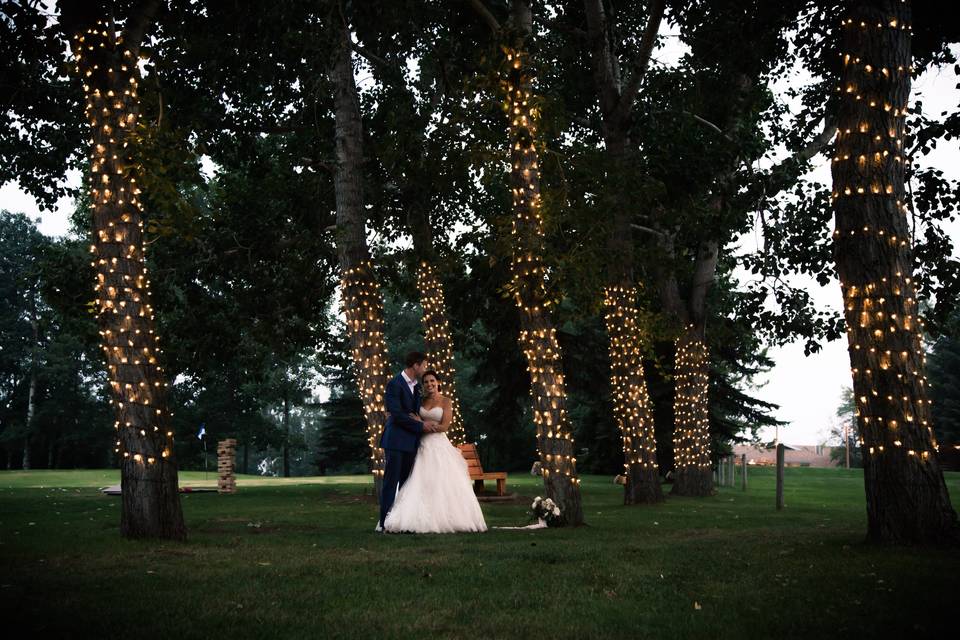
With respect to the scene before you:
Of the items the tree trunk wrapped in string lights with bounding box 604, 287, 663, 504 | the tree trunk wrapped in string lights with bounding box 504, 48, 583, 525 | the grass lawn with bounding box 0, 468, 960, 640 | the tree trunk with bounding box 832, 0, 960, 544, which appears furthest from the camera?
the tree trunk wrapped in string lights with bounding box 604, 287, 663, 504

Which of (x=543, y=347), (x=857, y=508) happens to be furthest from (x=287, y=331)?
(x=857, y=508)

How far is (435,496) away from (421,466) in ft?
1.53

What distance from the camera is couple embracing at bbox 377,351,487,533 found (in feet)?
38.4

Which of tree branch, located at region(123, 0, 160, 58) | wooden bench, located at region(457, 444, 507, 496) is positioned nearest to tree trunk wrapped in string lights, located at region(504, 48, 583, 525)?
tree branch, located at region(123, 0, 160, 58)

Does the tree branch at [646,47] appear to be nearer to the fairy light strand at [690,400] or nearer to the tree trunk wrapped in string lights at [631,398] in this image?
the tree trunk wrapped in string lights at [631,398]

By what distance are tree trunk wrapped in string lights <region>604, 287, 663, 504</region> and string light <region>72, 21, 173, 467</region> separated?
34.6 ft

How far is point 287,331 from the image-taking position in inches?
974

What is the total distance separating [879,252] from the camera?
29.6ft

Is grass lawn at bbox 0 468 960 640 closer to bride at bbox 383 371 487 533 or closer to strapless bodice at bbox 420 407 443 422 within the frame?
bride at bbox 383 371 487 533

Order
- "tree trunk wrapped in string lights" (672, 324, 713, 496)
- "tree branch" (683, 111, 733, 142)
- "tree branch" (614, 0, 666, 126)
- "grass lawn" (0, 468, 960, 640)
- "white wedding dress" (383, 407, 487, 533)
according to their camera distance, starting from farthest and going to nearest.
→ 1. "tree trunk wrapped in string lights" (672, 324, 713, 496)
2. "tree branch" (683, 111, 733, 142)
3. "tree branch" (614, 0, 666, 126)
4. "white wedding dress" (383, 407, 487, 533)
5. "grass lawn" (0, 468, 960, 640)

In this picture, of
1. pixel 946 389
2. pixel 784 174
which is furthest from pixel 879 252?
pixel 946 389

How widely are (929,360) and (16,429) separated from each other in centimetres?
5684

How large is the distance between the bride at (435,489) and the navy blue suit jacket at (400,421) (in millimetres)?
200

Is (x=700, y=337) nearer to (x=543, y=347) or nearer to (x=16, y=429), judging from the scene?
(x=543, y=347)
